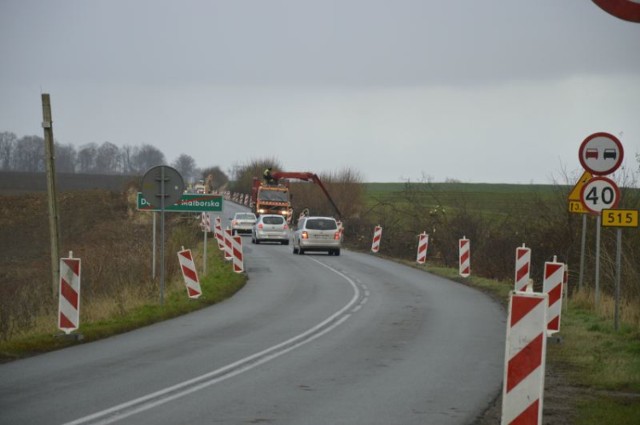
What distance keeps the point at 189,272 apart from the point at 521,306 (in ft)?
52.6

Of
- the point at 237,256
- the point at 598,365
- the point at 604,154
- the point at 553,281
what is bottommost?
the point at 237,256

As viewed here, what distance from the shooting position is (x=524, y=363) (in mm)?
7512

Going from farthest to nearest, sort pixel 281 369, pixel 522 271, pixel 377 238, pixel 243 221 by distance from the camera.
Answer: pixel 243 221, pixel 377 238, pixel 522 271, pixel 281 369

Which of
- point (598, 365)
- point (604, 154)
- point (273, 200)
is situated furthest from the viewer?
point (273, 200)

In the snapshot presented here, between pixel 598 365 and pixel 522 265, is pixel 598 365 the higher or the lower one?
the lower one

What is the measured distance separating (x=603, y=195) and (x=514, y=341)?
967 centimetres

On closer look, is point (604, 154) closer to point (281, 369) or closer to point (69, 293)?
point (281, 369)

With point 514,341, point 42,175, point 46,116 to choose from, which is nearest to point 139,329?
point 46,116

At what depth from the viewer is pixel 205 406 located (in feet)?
32.1

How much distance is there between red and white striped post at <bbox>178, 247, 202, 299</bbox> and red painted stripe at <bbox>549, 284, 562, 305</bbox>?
9094mm

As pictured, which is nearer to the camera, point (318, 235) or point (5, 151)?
point (318, 235)

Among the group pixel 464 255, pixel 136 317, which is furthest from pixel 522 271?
pixel 464 255

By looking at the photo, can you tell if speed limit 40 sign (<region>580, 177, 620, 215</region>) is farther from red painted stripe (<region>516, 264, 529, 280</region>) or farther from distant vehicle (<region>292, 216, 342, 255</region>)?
distant vehicle (<region>292, 216, 342, 255</region>)

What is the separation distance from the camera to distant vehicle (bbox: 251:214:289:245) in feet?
172
